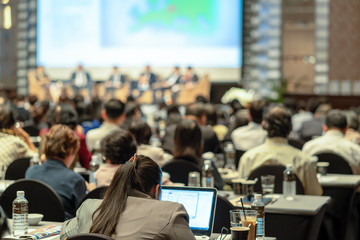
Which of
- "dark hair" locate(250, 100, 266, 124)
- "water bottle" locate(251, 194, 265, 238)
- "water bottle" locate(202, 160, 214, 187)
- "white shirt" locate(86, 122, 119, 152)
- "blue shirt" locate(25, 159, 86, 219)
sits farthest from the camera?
"dark hair" locate(250, 100, 266, 124)

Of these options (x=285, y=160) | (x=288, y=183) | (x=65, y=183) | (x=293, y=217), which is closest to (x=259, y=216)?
(x=293, y=217)

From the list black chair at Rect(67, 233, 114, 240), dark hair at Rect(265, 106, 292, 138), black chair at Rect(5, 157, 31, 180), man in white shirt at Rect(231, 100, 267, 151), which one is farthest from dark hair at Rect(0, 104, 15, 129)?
black chair at Rect(67, 233, 114, 240)

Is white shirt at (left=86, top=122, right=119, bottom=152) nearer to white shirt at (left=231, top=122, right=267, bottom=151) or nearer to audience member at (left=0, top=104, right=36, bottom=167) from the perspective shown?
white shirt at (left=231, top=122, right=267, bottom=151)

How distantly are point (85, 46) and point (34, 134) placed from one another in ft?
40.6

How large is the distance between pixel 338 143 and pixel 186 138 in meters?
1.75

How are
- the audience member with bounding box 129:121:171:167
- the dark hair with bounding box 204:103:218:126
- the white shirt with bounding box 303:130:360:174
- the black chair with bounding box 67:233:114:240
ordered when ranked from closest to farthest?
1. the black chair with bounding box 67:233:114:240
2. the audience member with bounding box 129:121:171:167
3. the white shirt with bounding box 303:130:360:174
4. the dark hair with bounding box 204:103:218:126

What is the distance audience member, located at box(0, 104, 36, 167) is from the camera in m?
6.31

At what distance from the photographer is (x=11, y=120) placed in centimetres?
641

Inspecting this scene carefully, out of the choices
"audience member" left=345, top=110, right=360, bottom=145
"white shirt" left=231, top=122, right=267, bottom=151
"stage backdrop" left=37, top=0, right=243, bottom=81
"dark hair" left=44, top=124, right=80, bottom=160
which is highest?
"stage backdrop" left=37, top=0, right=243, bottom=81

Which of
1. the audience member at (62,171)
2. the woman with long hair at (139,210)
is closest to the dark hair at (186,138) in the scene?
the audience member at (62,171)

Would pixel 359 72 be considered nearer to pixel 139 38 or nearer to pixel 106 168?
pixel 139 38

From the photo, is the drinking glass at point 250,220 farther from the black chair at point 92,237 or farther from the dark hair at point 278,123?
the dark hair at point 278,123

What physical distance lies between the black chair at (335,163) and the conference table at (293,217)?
1615mm

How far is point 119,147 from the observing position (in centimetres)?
478
